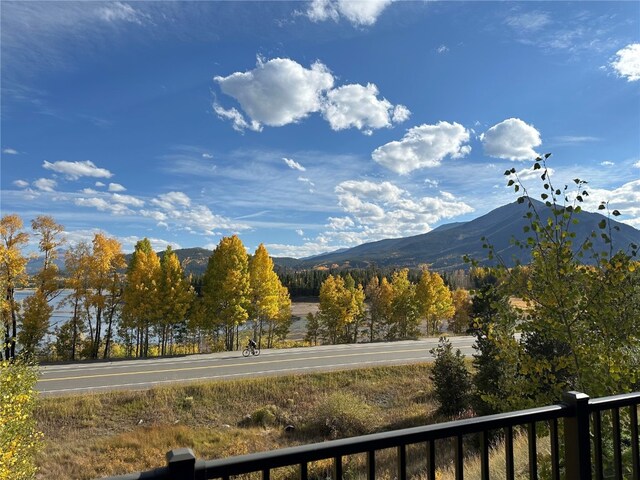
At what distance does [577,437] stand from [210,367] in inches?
866

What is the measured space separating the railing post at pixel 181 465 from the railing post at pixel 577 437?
230 centimetres

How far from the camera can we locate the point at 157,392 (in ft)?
59.1

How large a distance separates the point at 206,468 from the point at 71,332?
34.3 meters

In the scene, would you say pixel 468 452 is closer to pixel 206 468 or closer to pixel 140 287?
pixel 206 468

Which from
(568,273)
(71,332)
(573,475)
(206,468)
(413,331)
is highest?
(568,273)

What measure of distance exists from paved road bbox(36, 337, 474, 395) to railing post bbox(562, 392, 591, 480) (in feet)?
63.9

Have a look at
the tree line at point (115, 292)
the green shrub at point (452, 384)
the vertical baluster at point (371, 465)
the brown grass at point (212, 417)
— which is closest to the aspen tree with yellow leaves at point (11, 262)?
the tree line at point (115, 292)

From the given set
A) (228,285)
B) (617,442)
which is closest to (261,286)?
(228,285)

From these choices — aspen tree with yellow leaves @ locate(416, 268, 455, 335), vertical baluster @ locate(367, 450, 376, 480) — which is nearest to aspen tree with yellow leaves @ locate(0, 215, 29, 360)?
vertical baluster @ locate(367, 450, 376, 480)

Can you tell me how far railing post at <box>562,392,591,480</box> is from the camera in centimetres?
251

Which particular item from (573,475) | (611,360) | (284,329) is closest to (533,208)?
(611,360)

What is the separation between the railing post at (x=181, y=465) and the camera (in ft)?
5.09

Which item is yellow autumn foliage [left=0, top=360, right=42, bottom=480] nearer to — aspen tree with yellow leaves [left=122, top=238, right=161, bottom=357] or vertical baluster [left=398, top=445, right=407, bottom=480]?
vertical baluster [left=398, top=445, right=407, bottom=480]

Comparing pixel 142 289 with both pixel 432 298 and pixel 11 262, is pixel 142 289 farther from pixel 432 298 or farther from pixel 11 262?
pixel 432 298
